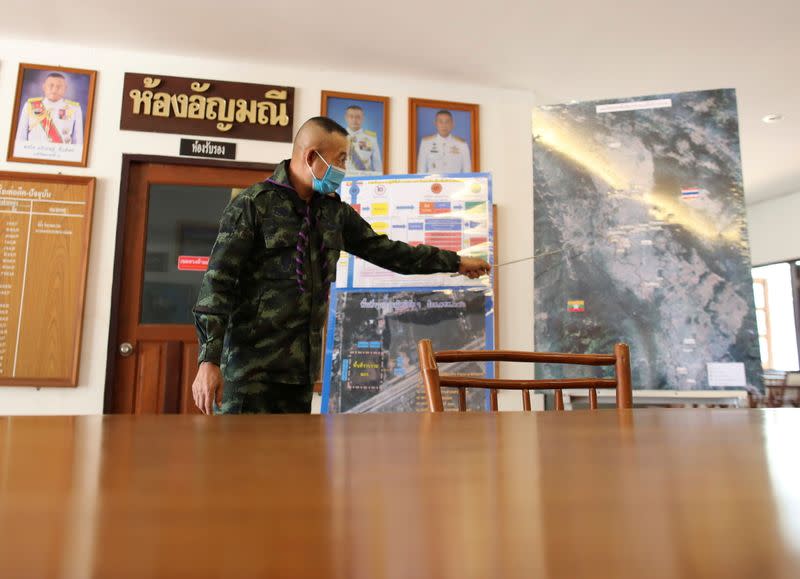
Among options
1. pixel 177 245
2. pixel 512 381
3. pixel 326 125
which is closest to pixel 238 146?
pixel 177 245

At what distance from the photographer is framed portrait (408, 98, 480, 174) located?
3604mm

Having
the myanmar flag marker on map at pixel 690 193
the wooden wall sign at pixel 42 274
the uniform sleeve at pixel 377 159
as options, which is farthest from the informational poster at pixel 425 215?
the wooden wall sign at pixel 42 274

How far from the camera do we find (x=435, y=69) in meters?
3.59

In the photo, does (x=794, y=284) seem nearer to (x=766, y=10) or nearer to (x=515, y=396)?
(x=766, y=10)

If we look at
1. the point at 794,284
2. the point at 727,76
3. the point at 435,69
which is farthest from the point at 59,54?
the point at 794,284

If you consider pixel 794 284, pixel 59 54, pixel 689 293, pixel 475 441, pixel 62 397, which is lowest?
pixel 62 397

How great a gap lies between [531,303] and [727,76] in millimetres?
2154

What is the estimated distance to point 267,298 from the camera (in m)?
1.57

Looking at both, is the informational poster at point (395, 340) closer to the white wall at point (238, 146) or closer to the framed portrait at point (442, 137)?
the white wall at point (238, 146)

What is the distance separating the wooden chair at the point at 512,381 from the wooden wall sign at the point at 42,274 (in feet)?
9.10

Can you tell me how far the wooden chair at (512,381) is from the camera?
3.18 ft

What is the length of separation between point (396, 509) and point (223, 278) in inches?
57.5

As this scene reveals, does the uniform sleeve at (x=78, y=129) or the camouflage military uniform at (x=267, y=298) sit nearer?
the camouflage military uniform at (x=267, y=298)

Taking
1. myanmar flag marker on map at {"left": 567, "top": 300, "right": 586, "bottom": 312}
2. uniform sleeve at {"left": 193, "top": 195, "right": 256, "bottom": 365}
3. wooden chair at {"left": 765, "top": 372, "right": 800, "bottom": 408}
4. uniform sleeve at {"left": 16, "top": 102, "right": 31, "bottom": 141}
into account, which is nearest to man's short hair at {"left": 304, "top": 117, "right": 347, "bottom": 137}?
uniform sleeve at {"left": 193, "top": 195, "right": 256, "bottom": 365}
